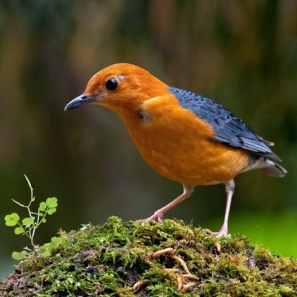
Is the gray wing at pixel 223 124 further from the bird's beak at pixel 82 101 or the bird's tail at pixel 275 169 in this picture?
the bird's beak at pixel 82 101

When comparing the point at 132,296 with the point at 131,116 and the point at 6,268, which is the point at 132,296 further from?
the point at 6,268

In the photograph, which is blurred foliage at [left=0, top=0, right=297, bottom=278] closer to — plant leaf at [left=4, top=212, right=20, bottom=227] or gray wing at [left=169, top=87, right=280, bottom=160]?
gray wing at [left=169, top=87, right=280, bottom=160]

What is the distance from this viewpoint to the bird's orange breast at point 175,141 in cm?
591

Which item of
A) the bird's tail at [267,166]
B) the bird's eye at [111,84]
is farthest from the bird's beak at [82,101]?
the bird's tail at [267,166]

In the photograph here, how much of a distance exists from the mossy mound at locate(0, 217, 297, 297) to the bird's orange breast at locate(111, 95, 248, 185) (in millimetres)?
1472

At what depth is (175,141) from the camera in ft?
19.6

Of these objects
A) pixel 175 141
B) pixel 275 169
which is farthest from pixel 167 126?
pixel 275 169

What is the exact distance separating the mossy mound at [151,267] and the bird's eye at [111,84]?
1471 millimetres

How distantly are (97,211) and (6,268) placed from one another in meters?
3.26

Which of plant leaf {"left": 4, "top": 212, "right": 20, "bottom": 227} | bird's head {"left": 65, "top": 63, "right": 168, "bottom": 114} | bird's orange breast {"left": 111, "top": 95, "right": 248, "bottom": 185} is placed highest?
bird's head {"left": 65, "top": 63, "right": 168, "bottom": 114}

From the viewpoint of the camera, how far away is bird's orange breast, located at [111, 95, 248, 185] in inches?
233

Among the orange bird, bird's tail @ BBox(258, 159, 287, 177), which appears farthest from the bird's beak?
bird's tail @ BBox(258, 159, 287, 177)

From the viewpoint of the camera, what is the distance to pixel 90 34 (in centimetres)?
824

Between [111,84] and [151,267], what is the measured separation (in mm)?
1995
